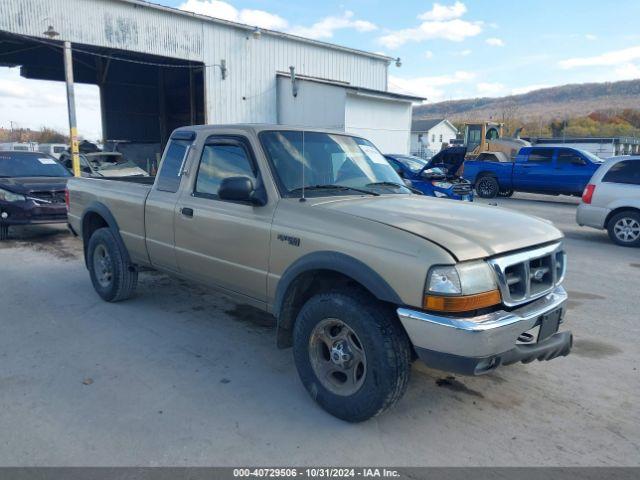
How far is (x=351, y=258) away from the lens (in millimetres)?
3162

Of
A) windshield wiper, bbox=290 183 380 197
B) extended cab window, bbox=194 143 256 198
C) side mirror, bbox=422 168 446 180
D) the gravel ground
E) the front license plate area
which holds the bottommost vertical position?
the gravel ground

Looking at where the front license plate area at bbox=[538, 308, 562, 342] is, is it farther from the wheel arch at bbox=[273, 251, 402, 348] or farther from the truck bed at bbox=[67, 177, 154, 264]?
the truck bed at bbox=[67, 177, 154, 264]

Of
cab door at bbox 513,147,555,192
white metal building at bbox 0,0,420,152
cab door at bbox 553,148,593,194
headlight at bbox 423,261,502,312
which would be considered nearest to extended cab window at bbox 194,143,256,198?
headlight at bbox 423,261,502,312

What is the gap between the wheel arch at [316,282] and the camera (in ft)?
9.91

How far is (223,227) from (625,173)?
8.51m

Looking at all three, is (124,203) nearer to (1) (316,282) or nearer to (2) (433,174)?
(1) (316,282)

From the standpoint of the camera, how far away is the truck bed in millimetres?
5180

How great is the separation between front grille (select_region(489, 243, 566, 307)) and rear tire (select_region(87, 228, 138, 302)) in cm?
411

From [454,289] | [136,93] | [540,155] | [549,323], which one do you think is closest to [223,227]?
[454,289]

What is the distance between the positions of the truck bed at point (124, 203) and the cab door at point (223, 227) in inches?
30.1

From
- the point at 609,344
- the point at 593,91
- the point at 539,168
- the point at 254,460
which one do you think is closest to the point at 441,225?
the point at 254,460

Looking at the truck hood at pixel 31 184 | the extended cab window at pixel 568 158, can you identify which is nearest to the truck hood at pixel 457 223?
the truck hood at pixel 31 184

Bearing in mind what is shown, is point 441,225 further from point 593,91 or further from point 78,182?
point 593,91

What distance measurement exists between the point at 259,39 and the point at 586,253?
18370mm
